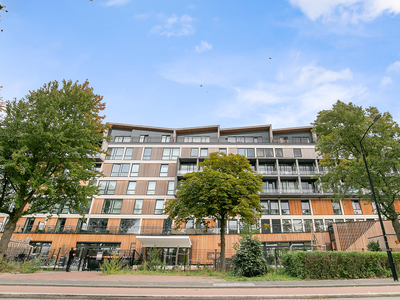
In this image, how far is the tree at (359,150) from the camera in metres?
18.1

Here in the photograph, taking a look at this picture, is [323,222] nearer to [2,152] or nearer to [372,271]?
[372,271]

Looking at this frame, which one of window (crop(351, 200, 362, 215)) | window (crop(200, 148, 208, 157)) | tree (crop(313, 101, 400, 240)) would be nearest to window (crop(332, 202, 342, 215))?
window (crop(351, 200, 362, 215))

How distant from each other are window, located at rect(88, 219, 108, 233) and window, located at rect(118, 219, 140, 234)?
2254 mm

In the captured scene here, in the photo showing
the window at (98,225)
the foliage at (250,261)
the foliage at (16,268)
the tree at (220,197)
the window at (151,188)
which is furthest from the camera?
the window at (151,188)

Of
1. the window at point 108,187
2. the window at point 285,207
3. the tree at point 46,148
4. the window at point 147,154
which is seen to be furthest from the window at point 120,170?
the window at point 285,207

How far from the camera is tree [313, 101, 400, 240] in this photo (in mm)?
18078

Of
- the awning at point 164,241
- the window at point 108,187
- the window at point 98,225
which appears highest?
the window at point 108,187

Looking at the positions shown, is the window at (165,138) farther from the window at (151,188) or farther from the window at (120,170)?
the window at (151,188)

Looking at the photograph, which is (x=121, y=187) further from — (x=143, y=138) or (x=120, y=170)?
(x=143, y=138)

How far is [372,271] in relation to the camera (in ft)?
39.5

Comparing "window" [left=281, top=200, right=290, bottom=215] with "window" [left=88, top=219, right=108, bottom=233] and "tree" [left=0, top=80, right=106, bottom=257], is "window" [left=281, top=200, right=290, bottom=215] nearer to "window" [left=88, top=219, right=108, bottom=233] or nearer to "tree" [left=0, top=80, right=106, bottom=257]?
"window" [left=88, top=219, right=108, bottom=233]

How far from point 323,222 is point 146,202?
2527 centimetres

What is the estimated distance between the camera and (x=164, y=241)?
27.2m

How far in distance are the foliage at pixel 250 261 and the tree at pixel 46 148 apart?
1117 cm
